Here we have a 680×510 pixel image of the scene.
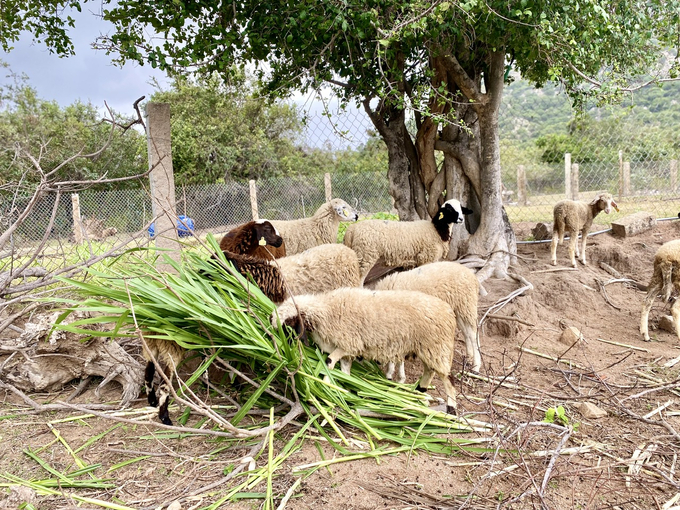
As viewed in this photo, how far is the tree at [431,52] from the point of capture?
4.59 meters

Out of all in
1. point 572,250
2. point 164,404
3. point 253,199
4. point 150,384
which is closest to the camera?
point 164,404

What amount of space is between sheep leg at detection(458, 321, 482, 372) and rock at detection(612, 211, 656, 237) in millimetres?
6118

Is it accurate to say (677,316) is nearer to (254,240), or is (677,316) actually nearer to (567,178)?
(254,240)

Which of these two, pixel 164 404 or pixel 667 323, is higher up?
pixel 164 404

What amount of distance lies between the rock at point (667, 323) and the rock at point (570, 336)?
1.23m

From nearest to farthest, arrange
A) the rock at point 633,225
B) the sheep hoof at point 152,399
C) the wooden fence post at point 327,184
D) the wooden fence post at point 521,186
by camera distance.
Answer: the sheep hoof at point 152,399, the rock at point 633,225, the wooden fence post at point 327,184, the wooden fence post at point 521,186

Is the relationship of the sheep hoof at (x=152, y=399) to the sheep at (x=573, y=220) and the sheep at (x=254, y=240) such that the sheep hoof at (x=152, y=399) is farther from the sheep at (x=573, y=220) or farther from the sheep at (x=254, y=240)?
the sheep at (x=573, y=220)

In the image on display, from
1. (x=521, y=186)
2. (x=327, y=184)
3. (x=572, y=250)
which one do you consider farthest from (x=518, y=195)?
(x=572, y=250)

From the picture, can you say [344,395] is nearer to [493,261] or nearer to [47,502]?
[47,502]

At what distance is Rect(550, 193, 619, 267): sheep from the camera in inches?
287

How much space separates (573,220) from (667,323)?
7.69ft

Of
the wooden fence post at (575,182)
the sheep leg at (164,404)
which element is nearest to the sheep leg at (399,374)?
the sheep leg at (164,404)

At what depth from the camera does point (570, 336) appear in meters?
4.88

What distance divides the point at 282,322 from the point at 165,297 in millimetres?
748
